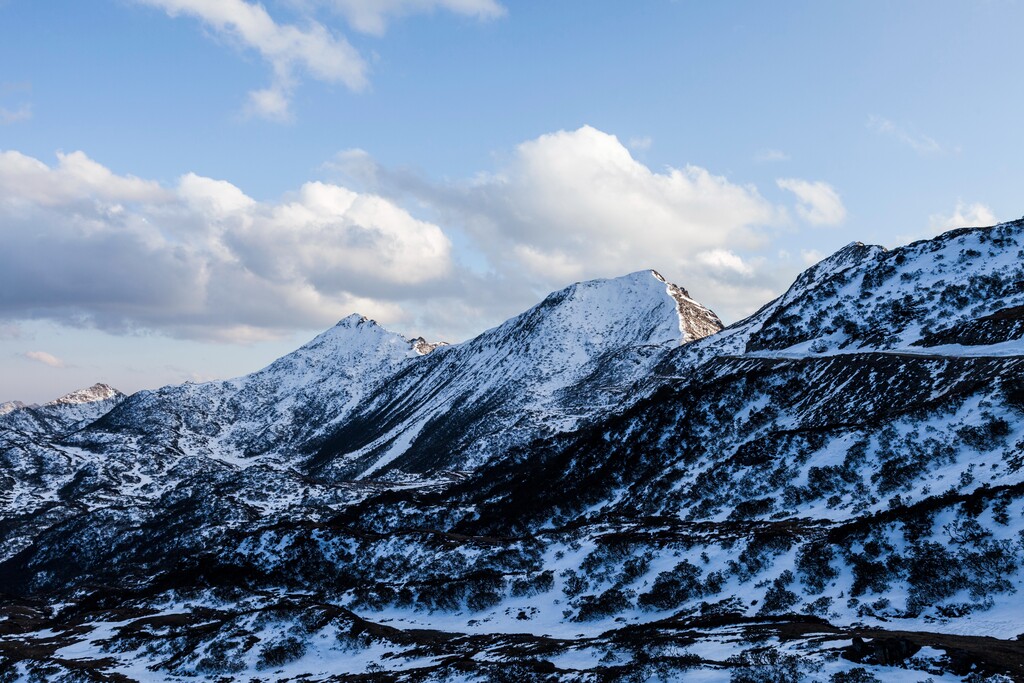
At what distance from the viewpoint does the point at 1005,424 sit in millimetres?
51688

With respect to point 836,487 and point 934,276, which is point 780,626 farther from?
point 934,276

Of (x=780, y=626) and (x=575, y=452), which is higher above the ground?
(x=575, y=452)

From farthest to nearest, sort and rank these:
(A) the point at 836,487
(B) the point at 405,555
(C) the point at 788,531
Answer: (B) the point at 405,555
(A) the point at 836,487
(C) the point at 788,531

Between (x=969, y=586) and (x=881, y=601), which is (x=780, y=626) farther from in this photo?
(x=969, y=586)

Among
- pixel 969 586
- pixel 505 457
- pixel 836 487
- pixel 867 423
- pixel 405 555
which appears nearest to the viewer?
pixel 969 586

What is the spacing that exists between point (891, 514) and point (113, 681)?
49.3 meters

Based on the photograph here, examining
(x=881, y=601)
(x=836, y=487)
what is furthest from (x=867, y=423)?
(x=881, y=601)

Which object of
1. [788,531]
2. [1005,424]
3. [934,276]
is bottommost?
[788,531]

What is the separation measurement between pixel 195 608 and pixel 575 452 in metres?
49.3

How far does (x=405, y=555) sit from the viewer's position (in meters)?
69.2

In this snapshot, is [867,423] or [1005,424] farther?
[867,423]

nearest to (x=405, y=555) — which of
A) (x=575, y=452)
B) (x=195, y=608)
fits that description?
(x=195, y=608)

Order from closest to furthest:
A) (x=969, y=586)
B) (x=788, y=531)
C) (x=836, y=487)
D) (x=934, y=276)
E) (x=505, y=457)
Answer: (x=969, y=586) → (x=788, y=531) → (x=836, y=487) → (x=934, y=276) → (x=505, y=457)

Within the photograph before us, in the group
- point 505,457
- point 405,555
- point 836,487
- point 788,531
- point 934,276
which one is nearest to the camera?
point 788,531
